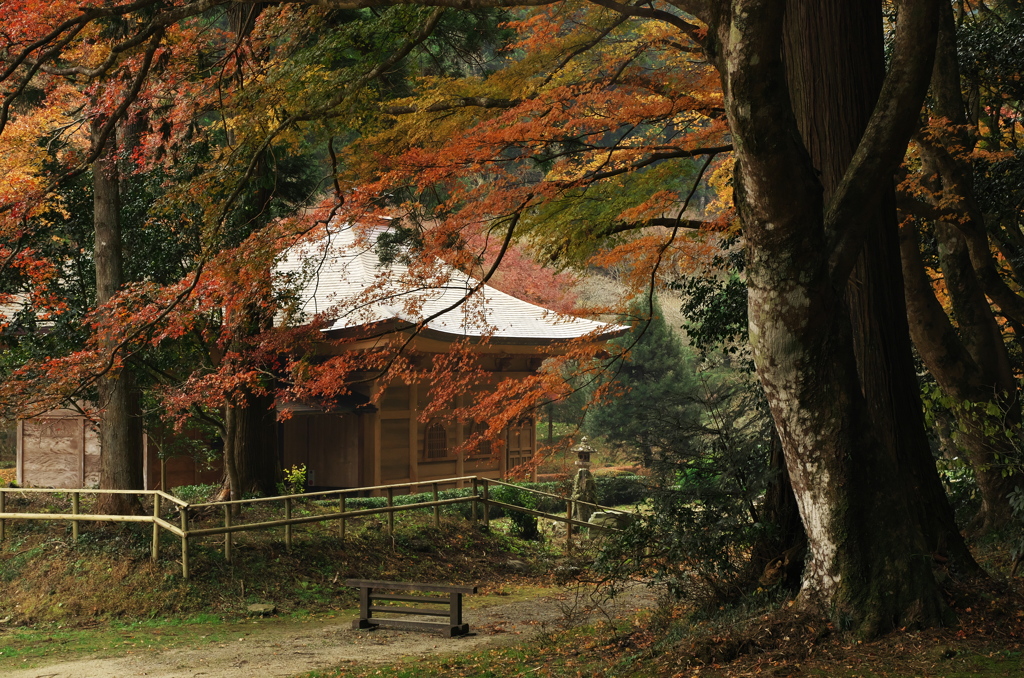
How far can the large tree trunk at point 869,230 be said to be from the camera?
6.36 m

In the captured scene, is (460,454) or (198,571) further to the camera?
(460,454)

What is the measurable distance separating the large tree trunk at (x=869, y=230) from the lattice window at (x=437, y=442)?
13.8m

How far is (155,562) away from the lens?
36.5 ft

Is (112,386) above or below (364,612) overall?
above

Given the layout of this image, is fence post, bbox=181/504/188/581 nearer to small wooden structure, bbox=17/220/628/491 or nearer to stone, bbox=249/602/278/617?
stone, bbox=249/602/278/617

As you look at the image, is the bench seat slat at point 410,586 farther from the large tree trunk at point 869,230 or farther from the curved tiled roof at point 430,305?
the curved tiled roof at point 430,305

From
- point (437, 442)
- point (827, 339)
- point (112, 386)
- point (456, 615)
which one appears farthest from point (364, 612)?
point (437, 442)

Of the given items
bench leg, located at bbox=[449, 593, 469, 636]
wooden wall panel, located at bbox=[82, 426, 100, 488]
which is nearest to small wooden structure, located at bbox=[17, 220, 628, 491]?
wooden wall panel, located at bbox=[82, 426, 100, 488]

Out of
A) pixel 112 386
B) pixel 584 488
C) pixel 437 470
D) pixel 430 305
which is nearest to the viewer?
pixel 112 386

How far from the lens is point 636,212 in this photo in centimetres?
1034

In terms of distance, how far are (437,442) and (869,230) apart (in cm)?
1427

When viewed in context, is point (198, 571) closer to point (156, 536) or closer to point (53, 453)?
point (156, 536)

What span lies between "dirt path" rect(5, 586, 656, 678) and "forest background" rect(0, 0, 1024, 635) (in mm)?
2487

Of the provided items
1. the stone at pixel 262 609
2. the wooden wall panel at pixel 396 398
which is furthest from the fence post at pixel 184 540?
the wooden wall panel at pixel 396 398
